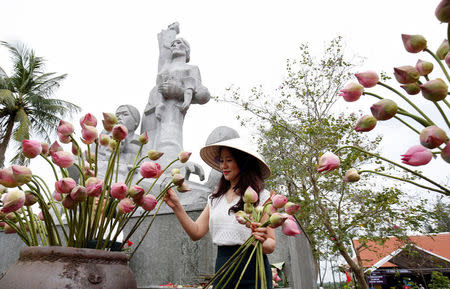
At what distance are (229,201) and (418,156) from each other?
1165 millimetres

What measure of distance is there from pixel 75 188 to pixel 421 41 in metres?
0.84

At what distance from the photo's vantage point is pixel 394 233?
6.12 meters

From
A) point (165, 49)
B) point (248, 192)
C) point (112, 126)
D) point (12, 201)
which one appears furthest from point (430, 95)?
point (165, 49)

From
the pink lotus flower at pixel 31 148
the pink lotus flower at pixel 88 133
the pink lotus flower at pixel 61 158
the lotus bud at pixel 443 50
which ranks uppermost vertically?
the lotus bud at pixel 443 50

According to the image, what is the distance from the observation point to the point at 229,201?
1.67 metres

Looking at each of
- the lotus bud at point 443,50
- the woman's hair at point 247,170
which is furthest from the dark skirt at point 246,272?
the lotus bud at point 443,50

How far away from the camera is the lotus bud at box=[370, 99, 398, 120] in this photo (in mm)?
597

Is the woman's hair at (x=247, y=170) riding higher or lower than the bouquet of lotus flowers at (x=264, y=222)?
higher

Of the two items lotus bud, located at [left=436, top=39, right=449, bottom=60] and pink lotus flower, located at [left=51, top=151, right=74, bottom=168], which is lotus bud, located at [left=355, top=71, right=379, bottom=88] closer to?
lotus bud, located at [left=436, top=39, right=449, bottom=60]

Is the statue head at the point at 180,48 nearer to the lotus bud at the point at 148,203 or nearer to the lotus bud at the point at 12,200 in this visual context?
the lotus bud at the point at 148,203

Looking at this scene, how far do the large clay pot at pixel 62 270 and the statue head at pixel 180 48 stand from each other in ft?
18.0

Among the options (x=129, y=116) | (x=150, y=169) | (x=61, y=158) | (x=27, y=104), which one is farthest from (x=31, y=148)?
(x=27, y=104)

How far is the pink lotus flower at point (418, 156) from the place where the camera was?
60 cm

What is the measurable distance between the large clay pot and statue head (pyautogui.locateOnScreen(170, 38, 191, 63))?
18.0 feet
